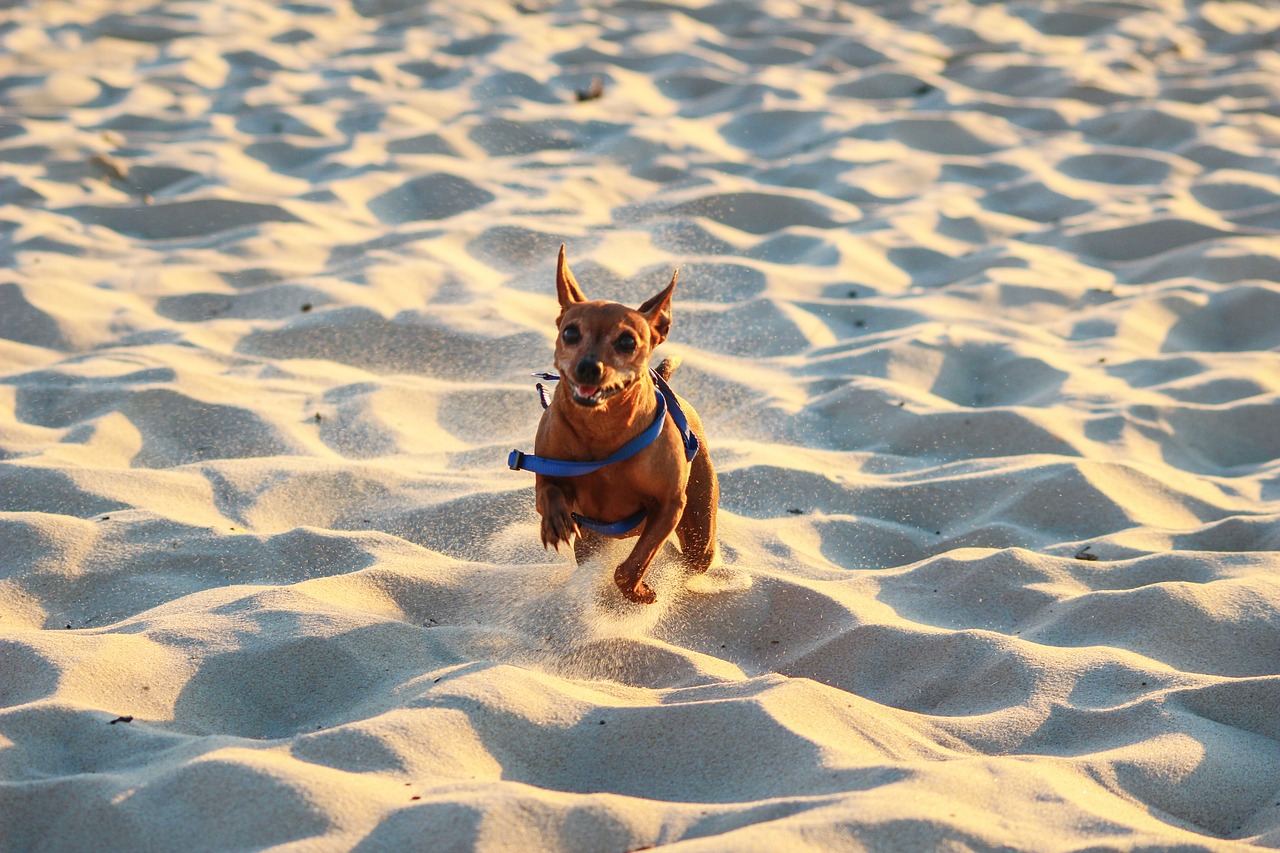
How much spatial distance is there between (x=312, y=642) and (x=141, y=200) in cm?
371

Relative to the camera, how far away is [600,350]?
8.24ft

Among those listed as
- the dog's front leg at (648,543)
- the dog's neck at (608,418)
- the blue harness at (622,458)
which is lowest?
the dog's front leg at (648,543)

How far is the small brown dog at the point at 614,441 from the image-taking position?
254 centimetres

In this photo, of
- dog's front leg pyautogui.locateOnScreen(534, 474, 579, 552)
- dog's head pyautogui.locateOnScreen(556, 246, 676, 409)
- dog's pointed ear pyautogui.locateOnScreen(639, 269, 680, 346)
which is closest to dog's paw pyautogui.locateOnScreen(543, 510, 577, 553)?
dog's front leg pyautogui.locateOnScreen(534, 474, 579, 552)

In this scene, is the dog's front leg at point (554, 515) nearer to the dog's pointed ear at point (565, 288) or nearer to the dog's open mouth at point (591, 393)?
the dog's open mouth at point (591, 393)

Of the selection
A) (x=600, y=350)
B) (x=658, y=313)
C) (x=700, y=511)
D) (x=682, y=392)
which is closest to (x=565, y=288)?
(x=658, y=313)

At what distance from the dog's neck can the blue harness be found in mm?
19

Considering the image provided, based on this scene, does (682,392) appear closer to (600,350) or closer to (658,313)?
(658,313)

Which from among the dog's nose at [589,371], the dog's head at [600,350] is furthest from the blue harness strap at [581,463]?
the dog's nose at [589,371]

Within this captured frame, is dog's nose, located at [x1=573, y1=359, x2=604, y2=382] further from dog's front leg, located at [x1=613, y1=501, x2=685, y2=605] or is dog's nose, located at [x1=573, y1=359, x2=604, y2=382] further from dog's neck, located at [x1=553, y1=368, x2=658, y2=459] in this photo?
dog's front leg, located at [x1=613, y1=501, x2=685, y2=605]

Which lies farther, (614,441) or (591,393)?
(614,441)

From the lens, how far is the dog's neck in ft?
8.59

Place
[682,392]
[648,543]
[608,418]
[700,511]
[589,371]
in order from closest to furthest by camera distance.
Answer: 1. [589,371]
2. [608,418]
3. [648,543]
4. [700,511]
5. [682,392]

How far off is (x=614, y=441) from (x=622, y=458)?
0.13 ft
